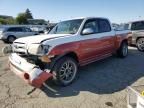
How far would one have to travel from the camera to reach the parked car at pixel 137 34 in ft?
34.0

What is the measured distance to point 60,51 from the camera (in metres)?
4.95

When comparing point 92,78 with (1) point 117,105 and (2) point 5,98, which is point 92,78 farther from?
(2) point 5,98

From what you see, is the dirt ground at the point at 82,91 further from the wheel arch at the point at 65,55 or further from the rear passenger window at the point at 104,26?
the rear passenger window at the point at 104,26

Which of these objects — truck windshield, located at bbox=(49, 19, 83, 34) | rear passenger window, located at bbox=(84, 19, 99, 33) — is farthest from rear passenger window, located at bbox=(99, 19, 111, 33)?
truck windshield, located at bbox=(49, 19, 83, 34)

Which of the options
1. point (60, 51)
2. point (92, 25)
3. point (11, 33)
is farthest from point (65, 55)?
point (11, 33)

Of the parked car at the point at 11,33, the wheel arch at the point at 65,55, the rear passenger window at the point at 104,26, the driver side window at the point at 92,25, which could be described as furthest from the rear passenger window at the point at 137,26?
the parked car at the point at 11,33

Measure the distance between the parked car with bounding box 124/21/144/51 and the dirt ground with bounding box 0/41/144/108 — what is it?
3884mm

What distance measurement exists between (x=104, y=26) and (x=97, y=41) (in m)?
1.07

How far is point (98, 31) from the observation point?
6648mm

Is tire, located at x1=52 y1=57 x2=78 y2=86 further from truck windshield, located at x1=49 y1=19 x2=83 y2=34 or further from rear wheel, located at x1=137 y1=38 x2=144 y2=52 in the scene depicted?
rear wheel, located at x1=137 y1=38 x2=144 y2=52

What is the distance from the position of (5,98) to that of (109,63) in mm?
4433

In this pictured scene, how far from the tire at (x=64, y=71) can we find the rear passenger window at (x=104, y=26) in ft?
6.63

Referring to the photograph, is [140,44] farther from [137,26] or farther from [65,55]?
[65,55]

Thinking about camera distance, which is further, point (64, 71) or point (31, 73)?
point (64, 71)
